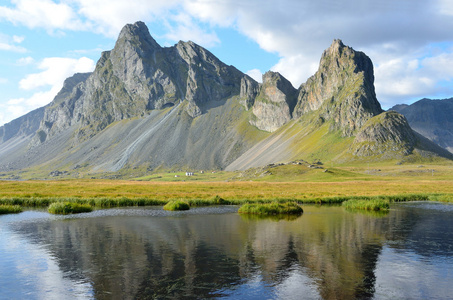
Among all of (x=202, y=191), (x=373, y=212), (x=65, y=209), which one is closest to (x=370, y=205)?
(x=373, y=212)

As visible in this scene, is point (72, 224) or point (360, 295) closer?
point (360, 295)

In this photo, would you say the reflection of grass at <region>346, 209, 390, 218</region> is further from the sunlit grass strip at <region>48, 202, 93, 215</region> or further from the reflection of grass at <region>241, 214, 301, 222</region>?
the sunlit grass strip at <region>48, 202, 93, 215</region>

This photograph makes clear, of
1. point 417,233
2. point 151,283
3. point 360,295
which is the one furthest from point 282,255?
point 417,233

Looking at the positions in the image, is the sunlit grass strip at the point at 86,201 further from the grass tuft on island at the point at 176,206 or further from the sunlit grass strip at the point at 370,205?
the sunlit grass strip at the point at 370,205

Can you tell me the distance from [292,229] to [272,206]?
48.1 feet

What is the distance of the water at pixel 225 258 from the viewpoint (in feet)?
70.5

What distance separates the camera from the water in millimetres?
21484

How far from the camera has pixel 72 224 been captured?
4425 cm

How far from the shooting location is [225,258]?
28547 millimetres

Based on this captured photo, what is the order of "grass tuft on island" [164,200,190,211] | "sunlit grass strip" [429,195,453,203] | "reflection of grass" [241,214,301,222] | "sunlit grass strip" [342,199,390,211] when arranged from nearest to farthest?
1. "reflection of grass" [241,214,301,222]
2. "grass tuft on island" [164,200,190,211]
3. "sunlit grass strip" [342,199,390,211]
4. "sunlit grass strip" [429,195,453,203]

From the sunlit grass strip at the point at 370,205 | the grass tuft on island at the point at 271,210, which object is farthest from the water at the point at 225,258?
the sunlit grass strip at the point at 370,205

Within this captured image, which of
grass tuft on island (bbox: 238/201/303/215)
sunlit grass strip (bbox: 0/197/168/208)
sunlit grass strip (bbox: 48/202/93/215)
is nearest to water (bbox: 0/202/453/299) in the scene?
sunlit grass strip (bbox: 48/202/93/215)

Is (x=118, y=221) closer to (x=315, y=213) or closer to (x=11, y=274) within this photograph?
(x=11, y=274)

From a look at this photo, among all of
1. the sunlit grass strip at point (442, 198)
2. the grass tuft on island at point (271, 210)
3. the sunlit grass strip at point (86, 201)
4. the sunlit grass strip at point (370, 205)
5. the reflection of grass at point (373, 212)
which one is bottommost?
the sunlit grass strip at point (442, 198)
